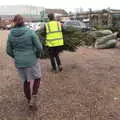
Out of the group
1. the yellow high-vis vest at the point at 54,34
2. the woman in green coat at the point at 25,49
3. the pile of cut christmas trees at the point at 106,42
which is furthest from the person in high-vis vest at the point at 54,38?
the pile of cut christmas trees at the point at 106,42

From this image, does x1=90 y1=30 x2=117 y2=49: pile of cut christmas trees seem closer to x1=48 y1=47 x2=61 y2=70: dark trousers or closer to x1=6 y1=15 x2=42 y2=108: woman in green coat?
x1=48 y1=47 x2=61 y2=70: dark trousers

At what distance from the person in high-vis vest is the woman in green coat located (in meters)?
3.93

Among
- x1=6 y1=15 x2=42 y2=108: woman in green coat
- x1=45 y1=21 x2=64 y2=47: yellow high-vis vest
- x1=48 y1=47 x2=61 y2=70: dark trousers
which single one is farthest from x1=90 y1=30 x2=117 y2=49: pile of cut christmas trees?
x1=6 y1=15 x2=42 y2=108: woman in green coat

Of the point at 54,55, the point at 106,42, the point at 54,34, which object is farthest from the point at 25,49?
the point at 106,42

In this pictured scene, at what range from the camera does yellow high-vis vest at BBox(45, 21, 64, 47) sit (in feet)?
36.2

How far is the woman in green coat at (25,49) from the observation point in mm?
6992

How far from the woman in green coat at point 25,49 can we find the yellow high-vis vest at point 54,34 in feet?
12.9

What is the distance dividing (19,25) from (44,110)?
5.32 feet

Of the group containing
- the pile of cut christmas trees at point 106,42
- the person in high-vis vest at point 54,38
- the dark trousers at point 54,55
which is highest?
the person in high-vis vest at point 54,38

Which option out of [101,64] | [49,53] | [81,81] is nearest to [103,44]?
[101,64]

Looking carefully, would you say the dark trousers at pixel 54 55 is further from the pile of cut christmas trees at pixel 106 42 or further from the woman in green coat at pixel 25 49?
the pile of cut christmas trees at pixel 106 42

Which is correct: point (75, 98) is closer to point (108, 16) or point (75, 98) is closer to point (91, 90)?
point (91, 90)

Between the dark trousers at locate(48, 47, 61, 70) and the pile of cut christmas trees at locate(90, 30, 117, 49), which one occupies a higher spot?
the dark trousers at locate(48, 47, 61, 70)

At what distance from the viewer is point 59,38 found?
36.8ft
